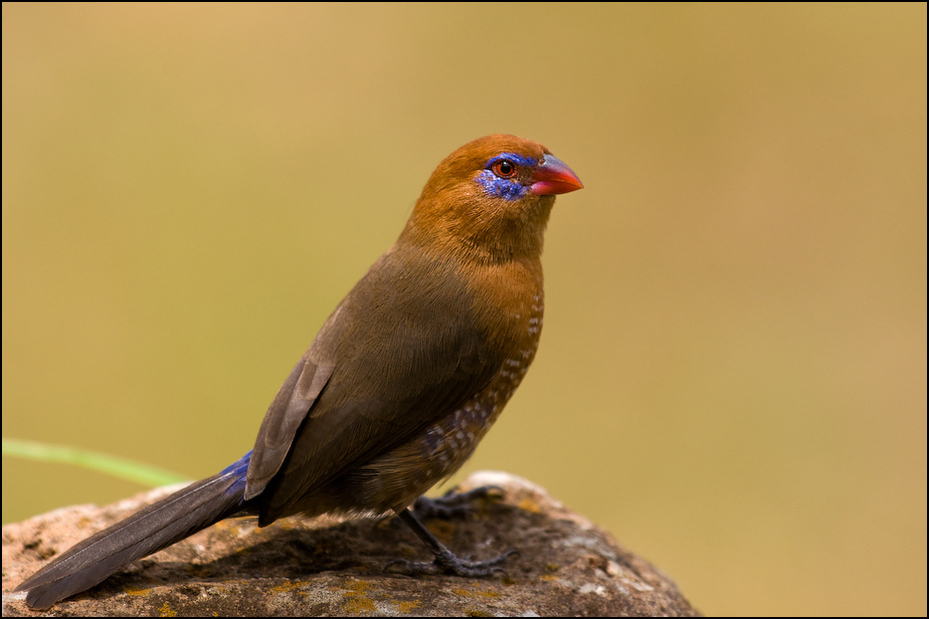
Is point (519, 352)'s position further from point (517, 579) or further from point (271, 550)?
point (271, 550)

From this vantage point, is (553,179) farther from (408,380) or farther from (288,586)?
(288,586)

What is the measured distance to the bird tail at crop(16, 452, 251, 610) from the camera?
110 inches

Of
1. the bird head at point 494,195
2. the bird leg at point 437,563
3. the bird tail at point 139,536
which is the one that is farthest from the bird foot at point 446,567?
the bird head at point 494,195

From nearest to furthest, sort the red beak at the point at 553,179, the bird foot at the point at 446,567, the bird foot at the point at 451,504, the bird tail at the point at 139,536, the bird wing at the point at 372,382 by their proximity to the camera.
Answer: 1. the bird tail at the point at 139,536
2. the bird wing at the point at 372,382
3. the bird foot at the point at 446,567
4. the red beak at the point at 553,179
5. the bird foot at the point at 451,504

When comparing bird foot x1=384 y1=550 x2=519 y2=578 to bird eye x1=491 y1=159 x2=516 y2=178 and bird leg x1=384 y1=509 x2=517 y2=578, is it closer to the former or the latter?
bird leg x1=384 y1=509 x2=517 y2=578

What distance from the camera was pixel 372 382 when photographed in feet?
10.3

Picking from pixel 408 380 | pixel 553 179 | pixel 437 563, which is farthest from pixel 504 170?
pixel 437 563

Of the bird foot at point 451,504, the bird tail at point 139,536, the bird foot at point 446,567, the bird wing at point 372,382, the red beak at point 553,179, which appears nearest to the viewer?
the bird tail at point 139,536

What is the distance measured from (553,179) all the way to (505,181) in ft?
0.63

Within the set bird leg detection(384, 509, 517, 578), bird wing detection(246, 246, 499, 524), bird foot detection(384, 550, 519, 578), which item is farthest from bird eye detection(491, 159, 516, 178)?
bird foot detection(384, 550, 519, 578)

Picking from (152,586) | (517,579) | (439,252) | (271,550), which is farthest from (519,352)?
(152,586)

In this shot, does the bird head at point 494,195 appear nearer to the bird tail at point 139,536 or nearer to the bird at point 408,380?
the bird at point 408,380

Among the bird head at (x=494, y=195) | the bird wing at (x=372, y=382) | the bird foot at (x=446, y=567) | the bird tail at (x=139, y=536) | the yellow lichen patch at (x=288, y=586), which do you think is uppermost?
the bird head at (x=494, y=195)

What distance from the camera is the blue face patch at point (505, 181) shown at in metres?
3.47
